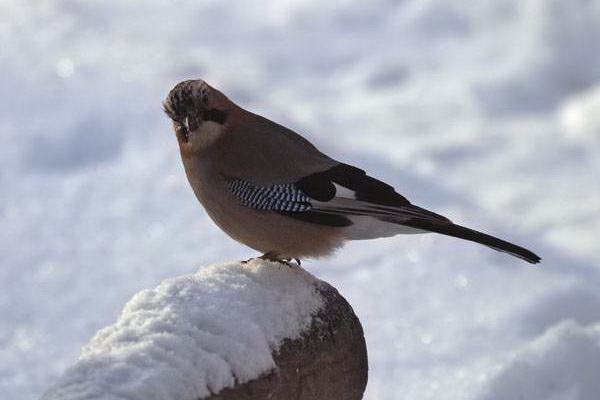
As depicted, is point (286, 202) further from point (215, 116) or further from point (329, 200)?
point (215, 116)

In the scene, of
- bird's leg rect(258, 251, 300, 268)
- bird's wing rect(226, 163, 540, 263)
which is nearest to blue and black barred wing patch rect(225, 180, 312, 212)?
bird's wing rect(226, 163, 540, 263)

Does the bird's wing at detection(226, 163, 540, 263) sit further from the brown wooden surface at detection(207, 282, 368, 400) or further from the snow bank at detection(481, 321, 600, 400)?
the snow bank at detection(481, 321, 600, 400)

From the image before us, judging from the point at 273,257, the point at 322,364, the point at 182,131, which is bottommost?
the point at 322,364

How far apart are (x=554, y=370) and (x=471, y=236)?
1.19 metres

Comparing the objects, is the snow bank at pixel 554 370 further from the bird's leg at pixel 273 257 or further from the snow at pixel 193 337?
the snow at pixel 193 337

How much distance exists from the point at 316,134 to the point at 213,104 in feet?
11.3

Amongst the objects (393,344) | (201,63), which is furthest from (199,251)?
(201,63)

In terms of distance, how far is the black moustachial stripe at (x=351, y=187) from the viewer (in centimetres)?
371

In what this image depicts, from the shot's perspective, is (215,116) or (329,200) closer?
(329,200)

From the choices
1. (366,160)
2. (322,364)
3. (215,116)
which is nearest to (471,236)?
(322,364)

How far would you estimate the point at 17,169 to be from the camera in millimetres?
6809

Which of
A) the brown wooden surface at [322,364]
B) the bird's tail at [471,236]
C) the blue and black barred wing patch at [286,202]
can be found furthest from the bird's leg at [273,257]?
the bird's tail at [471,236]

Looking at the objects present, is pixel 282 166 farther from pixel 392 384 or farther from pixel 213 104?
pixel 392 384

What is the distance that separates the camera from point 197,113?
382cm
